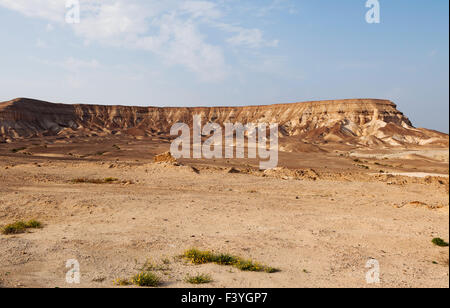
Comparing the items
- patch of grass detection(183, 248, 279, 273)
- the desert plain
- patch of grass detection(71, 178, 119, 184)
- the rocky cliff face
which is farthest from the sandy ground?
the rocky cliff face

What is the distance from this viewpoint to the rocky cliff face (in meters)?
88.6

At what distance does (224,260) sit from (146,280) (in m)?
2.12

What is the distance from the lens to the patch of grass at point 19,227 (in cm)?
980

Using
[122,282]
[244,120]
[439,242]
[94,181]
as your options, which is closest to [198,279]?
[122,282]

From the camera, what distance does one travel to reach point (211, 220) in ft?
39.2

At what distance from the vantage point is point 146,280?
6395 mm

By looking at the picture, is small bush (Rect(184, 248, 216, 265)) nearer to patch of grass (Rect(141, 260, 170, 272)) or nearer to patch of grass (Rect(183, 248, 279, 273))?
patch of grass (Rect(183, 248, 279, 273))

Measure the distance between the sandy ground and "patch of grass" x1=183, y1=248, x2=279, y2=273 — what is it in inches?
10.1

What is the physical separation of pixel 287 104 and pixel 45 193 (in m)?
114

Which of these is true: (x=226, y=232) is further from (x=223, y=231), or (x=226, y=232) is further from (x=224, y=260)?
(x=224, y=260)

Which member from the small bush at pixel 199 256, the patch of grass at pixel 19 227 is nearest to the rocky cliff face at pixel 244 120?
the patch of grass at pixel 19 227

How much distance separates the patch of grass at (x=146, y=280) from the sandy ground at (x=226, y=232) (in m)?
0.23
